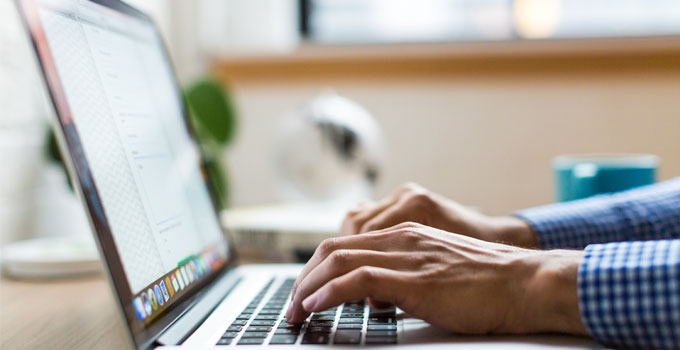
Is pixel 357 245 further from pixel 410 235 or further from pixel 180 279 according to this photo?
pixel 180 279

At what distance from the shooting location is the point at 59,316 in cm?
63

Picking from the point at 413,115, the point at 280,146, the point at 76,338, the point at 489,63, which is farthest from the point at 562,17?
the point at 76,338

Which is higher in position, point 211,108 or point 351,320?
point 211,108

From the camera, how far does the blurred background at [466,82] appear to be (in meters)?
1.61

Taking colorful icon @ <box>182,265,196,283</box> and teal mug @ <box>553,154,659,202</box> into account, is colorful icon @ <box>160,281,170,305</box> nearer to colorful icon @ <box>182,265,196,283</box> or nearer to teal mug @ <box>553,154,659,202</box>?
colorful icon @ <box>182,265,196,283</box>

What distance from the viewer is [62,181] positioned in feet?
3.84

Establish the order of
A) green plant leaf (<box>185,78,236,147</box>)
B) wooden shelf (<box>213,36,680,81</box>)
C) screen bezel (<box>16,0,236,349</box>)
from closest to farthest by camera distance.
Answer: screen bezel (<box>16,0,236,349</box>) → green plant leaf (<box>185,78,236,147</box>) → wooden shelf (<box>213,36,680,81</box>)

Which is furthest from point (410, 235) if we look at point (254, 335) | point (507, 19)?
point (507, 19)

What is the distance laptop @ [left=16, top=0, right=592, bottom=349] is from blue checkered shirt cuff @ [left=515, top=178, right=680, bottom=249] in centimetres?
32

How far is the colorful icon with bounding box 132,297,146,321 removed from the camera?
1.45 ft

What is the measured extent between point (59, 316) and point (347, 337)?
33 cm

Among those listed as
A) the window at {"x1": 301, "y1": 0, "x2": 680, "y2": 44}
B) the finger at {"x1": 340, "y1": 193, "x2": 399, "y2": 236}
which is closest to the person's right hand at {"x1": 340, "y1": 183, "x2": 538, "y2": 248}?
the finger at {"x1": 340, "y1": 193, "x2": 399, "y2": 236}

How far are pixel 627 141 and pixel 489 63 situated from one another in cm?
40

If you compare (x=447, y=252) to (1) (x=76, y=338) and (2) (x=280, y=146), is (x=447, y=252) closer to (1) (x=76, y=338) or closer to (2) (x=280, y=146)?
(1) (x=76, y=338)
